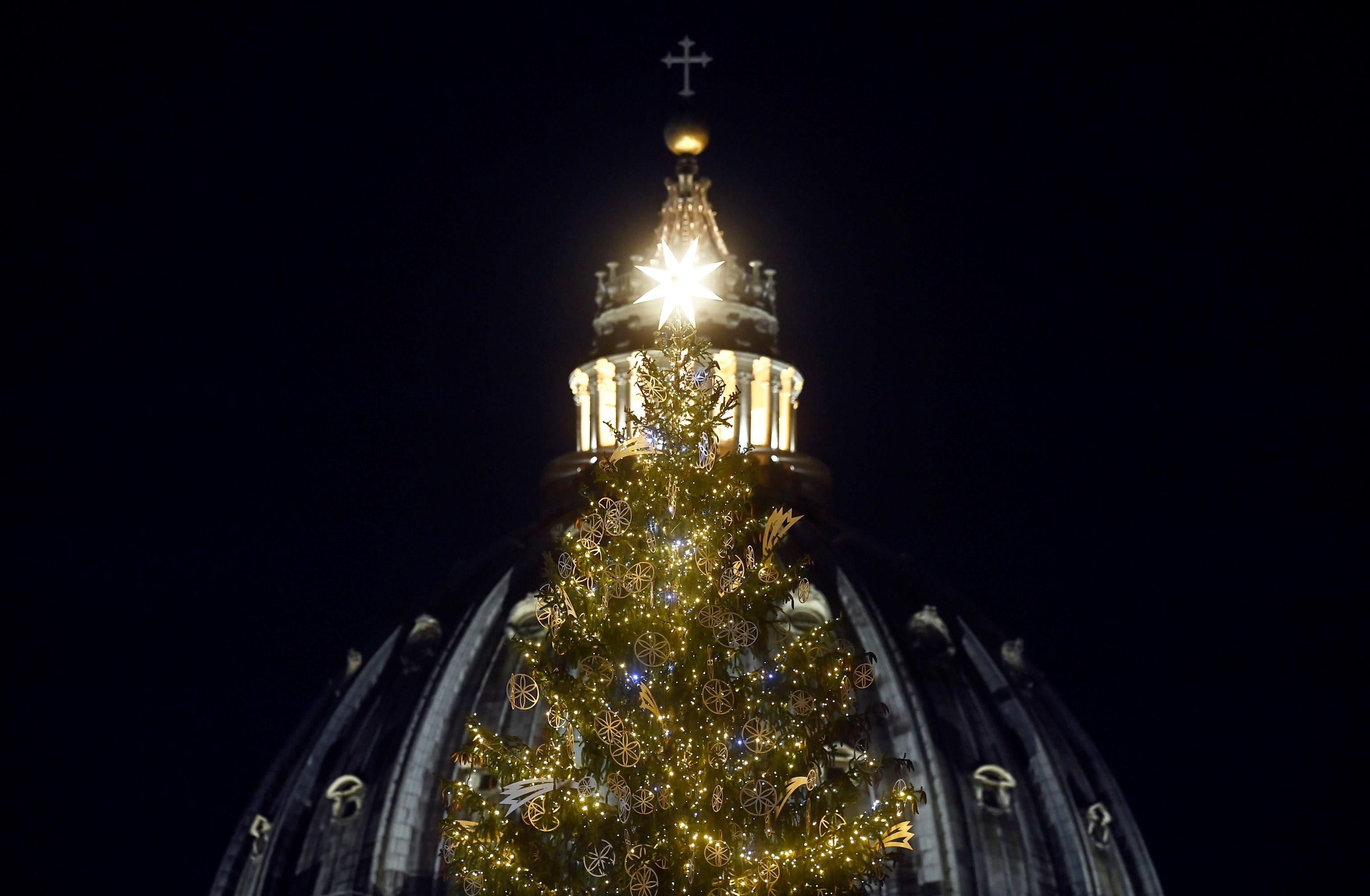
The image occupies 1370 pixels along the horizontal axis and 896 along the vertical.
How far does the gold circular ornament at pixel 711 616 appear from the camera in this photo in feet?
70.5

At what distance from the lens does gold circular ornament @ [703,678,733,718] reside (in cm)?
2111

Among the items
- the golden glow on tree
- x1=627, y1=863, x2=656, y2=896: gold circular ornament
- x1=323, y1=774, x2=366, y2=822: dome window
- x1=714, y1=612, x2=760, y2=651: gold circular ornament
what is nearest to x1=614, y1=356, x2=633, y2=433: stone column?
x1=323, y1=774, x2=366, y2=822: dome window

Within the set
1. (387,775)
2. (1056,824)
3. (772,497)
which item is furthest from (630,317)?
(1056,824)

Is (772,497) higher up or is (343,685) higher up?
(772,497)

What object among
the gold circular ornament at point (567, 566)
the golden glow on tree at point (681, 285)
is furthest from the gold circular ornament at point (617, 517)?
the golden glow on tree at point (681, 285)

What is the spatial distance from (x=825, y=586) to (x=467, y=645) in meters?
9.98

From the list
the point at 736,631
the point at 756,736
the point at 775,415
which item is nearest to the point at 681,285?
the point at 736,631

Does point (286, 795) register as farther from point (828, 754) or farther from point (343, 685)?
point (828, 754)

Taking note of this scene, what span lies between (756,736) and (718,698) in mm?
611

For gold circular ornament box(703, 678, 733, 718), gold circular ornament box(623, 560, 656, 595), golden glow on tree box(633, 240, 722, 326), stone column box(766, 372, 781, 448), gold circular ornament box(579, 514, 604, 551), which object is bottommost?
gold circular ornament box(703, 678, 733, 718)

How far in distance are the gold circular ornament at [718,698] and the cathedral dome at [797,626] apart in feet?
93.2

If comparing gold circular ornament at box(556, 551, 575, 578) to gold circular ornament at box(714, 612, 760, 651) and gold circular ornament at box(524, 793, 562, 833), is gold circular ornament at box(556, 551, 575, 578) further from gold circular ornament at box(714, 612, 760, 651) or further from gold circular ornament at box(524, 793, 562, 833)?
gold circular ornament at box(524, 793, 562, 833)

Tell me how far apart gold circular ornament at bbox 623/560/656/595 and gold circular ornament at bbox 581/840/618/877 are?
8.87 ft

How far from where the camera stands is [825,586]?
5594 centimetres
